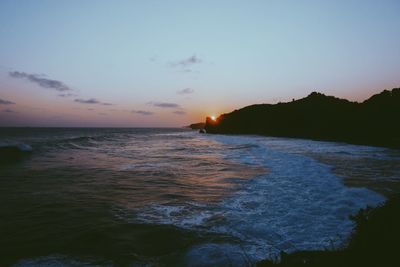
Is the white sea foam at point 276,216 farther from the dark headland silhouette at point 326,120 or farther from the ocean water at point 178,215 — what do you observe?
the dark headland silhouette at point 326,120

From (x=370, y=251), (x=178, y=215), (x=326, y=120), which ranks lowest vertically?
(x=178, y=215)

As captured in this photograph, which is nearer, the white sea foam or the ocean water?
the ocean water

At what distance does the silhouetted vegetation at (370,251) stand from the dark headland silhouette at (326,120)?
1311 inches

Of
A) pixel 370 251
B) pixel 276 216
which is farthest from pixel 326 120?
pixel 370 251

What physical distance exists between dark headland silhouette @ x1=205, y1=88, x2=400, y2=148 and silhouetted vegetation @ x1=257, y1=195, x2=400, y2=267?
1311 inches

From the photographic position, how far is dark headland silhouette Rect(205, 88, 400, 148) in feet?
140

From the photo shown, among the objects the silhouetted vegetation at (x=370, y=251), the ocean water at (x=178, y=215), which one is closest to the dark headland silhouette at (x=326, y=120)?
the ocean water at (x=178, y=215)

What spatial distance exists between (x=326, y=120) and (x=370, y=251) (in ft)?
202

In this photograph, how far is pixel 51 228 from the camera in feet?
26.4

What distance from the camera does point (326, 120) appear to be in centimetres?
6119

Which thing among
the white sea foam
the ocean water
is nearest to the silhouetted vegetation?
the white sea foam

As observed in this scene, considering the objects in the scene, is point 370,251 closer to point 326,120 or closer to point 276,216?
point 276,216

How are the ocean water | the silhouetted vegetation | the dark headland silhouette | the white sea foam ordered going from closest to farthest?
the silhouetted vegetation
the ocean water
the white sea foam
the dark headland silhouette

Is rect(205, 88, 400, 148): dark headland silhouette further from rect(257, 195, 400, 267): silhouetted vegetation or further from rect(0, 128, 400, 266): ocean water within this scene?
rect(257, 195, 400, 267): silhouetted vegetation
